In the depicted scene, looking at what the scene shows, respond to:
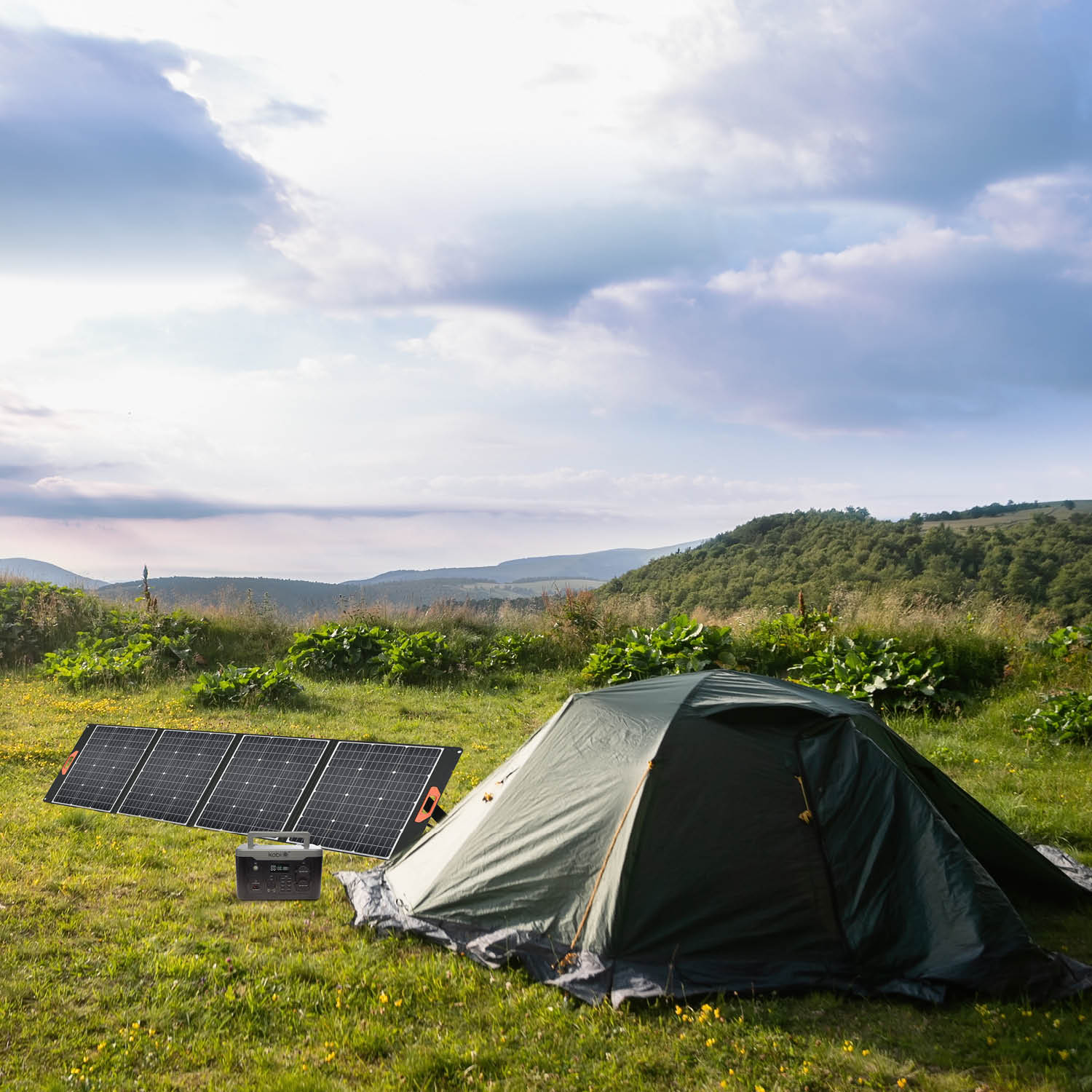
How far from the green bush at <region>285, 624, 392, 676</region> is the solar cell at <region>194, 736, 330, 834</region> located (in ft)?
24.3

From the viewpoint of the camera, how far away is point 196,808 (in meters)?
7.50

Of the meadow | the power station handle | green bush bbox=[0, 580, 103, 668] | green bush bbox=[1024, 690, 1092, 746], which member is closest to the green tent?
the meadow

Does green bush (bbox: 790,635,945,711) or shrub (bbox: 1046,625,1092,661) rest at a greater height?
shrub (bbox: 1046,625,1092,661)

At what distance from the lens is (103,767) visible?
833 cm

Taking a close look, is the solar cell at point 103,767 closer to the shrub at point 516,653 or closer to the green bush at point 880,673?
the shrub at point 516,653

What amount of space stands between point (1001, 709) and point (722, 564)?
26.1m

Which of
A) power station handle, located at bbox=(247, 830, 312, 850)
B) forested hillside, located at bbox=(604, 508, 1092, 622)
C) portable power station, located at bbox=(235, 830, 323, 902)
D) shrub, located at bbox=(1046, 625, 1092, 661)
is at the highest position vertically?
forested hillside, located at bbox=(604, 508, 1092, 622)

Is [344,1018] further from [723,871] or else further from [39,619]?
[39,619]

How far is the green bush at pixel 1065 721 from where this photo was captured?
9758mm

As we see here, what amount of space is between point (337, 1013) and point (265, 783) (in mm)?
3149

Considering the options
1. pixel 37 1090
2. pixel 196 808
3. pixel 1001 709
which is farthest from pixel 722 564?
pixel 37 1090

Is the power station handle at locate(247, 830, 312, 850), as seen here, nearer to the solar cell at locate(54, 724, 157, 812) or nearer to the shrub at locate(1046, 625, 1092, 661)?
the solar cell at locate(54, 724, 157, 812)

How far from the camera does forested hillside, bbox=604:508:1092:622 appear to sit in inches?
1069

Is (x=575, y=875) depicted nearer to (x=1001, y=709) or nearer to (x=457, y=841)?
(x=457, y=841)
